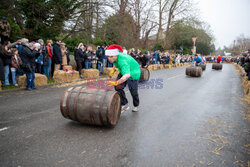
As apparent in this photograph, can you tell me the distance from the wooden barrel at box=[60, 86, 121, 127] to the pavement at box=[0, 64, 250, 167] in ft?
0.93

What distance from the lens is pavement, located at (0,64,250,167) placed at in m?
2.76

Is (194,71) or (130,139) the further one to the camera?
(194,71)

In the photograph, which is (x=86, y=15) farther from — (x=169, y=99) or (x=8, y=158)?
(x=8, y=158)

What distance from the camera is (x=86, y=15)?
13.7 metres

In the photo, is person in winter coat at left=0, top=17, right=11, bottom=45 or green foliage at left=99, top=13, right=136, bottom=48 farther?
green foliage at left=99, top=13, right=136, bottom=48

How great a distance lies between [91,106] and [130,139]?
104 cm

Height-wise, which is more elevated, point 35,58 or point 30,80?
point 35,58

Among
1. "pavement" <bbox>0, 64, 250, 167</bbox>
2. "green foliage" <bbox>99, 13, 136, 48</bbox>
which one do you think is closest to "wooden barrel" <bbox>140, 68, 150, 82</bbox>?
"pavement" <bbox>0, 64, 250, 167</bbox>

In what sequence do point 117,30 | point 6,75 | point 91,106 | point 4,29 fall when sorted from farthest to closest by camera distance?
point 117,30
point 4,29
point 6,75
point 91,106

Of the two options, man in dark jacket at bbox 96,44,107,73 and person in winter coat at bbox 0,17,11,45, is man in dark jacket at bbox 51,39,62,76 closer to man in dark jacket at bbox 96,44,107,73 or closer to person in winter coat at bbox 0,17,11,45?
person in winter coat at bbox 0,17,11,45

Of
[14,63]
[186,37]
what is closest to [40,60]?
[14,63]

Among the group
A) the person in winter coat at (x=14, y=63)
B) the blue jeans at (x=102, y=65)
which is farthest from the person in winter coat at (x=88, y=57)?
the person in winter coat at (x=14, y=63)

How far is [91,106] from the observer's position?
3.57 m

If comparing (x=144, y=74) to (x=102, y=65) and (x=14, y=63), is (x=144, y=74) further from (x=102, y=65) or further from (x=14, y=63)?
(x=14, y=63)
